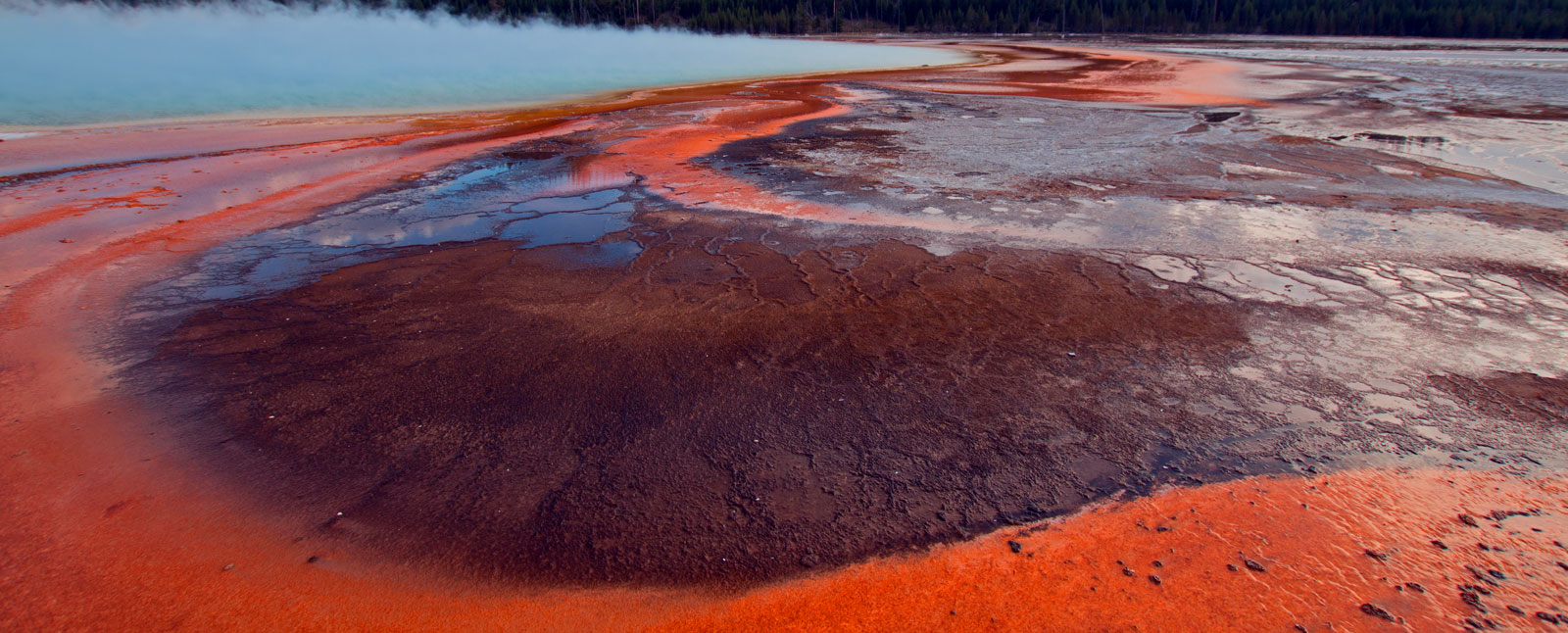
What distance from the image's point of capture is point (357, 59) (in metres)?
34.8

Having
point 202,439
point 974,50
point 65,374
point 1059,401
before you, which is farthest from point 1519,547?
point 974,50

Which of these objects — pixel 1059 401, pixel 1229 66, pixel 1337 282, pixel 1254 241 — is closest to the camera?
pixel 1059 401

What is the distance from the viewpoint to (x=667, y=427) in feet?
12.0

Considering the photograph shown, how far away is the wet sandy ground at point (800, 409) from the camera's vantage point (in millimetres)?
2604

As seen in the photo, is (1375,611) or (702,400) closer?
(1375,611)

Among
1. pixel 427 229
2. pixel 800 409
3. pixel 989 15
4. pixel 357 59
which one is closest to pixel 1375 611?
pixel 800 409

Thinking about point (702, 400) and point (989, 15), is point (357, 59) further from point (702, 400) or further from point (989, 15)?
point (989, 15)

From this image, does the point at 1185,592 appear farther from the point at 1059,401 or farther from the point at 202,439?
the point at 202,439

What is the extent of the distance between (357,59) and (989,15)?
5329 centimetres

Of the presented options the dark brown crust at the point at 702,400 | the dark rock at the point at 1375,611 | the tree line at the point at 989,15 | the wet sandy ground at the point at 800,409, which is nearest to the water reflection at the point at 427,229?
the wet sandy ground at the point at 800,409

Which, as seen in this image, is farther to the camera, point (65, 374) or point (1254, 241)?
point (1254, 241)

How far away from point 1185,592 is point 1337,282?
3.99m

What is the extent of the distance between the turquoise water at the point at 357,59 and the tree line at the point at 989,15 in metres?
5.60

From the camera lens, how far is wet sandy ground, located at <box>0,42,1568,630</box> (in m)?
2.60
